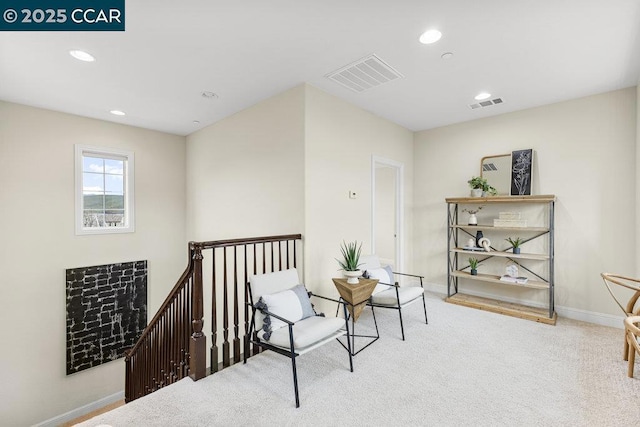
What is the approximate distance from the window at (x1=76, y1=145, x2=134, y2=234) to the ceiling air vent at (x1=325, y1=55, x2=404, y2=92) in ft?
12.3

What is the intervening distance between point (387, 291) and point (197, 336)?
194 centimetres

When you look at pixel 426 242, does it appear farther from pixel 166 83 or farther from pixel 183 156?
pixel 183 156

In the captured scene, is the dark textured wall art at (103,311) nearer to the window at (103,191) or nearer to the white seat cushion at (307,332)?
the window at (103,191)

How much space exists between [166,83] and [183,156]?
7.81ft

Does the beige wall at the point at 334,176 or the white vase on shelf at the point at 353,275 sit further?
the beige wall at the point at 334,176

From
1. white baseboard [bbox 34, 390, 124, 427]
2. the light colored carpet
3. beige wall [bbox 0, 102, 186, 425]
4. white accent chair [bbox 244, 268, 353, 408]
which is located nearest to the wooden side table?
the light colored carpet

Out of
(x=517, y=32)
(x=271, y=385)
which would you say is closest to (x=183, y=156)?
(x=271, y=385)

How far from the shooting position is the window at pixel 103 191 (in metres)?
4.22

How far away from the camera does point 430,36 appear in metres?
2.31

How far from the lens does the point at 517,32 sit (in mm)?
2254

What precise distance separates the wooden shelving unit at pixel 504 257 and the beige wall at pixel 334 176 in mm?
1387

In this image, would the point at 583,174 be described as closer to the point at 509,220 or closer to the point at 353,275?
the point at 509,220

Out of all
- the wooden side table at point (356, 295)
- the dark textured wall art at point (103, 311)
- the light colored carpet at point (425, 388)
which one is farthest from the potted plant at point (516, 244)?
the dark textured wall art at point (103, 311)

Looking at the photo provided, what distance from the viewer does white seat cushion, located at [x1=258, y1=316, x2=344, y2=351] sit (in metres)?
2.09
